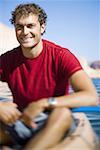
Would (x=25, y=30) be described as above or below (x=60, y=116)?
above

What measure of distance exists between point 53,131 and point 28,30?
793 millimetres

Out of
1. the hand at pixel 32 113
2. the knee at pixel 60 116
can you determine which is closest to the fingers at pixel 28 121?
the hand at pixel 32 113

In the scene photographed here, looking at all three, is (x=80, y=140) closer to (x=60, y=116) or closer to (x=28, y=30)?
(x=60, y=116)

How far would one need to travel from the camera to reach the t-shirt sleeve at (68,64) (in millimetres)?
2207

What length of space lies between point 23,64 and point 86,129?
25.1 inches

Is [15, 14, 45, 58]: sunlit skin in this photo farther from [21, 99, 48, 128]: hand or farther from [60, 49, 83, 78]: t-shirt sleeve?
[21, 99, 48, 128]: hand

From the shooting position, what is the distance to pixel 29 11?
2.35 m

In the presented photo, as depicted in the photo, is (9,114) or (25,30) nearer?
(9,114)

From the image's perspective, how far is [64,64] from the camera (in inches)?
88.3

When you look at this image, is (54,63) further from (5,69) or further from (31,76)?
(5,69)

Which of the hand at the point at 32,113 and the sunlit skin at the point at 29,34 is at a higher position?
the sunlit skin at the point at 29,34

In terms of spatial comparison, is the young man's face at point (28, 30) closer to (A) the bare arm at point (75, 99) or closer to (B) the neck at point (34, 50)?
→ (B) the neck at point (34, 50)

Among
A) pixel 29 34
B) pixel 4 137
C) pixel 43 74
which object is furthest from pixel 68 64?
pixel 4 137

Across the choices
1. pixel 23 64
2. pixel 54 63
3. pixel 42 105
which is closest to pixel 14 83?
pixel 23 64
